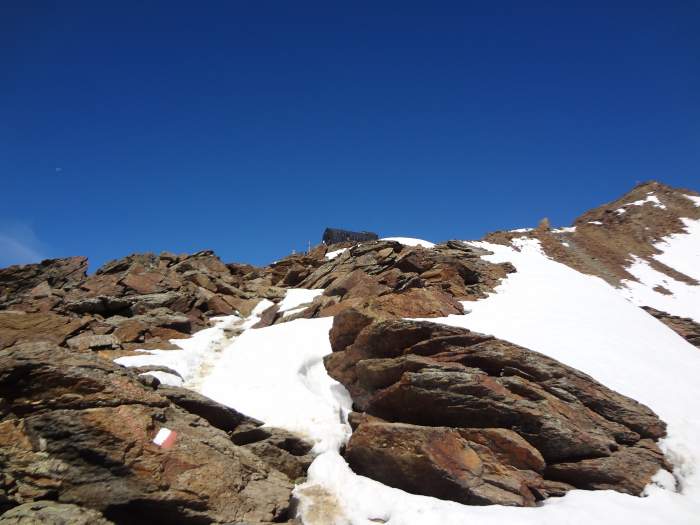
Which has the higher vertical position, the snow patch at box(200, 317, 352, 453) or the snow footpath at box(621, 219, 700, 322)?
the snow footpath at box(621, 219, 700, 322)

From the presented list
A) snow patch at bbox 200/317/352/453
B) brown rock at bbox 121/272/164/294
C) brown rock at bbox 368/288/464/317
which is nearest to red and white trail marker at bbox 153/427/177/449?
snow patch at bbox 200/317/352/453

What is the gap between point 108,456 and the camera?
26.3 ft

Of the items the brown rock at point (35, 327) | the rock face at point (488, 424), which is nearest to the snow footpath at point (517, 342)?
the rock face at point (488, 424)

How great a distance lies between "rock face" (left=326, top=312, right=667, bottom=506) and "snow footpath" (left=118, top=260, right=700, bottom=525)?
19.3 inches

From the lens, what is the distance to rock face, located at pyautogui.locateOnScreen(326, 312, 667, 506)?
9.81 m

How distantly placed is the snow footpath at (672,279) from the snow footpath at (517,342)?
28812 millimetres

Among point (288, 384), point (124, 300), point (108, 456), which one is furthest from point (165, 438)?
point (124, 300)

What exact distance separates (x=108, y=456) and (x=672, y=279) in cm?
6217

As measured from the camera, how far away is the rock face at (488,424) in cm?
981

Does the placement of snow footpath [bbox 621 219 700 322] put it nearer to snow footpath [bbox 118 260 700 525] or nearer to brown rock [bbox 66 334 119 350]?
snow footpath [bbox 118 260 700 525]

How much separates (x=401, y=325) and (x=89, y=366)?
8488 mm

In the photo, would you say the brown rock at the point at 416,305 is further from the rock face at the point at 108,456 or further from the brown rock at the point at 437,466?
the rock face at the point at 108,456

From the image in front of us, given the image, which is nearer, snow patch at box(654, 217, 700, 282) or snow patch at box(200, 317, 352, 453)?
snow patch at box(200, 317, 352, 453)

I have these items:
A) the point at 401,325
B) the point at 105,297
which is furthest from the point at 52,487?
the point at 105,297
